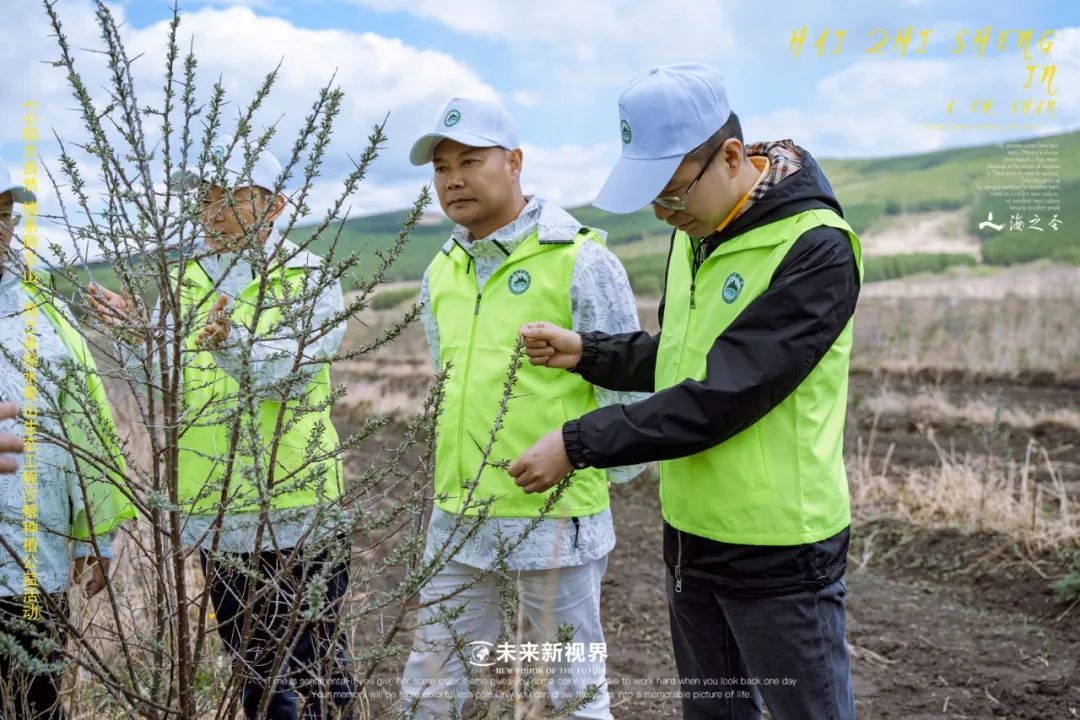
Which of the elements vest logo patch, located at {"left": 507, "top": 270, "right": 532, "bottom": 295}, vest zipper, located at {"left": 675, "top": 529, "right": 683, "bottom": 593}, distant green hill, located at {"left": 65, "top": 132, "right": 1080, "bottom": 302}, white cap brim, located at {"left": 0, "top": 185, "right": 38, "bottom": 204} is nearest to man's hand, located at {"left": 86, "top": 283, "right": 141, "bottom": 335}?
white cap brim, located at {"left": 0, "top": 185, "right": 38, "bottom": 204}

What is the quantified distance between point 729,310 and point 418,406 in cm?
743

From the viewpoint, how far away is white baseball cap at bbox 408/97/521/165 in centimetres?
262

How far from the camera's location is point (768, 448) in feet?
6.46

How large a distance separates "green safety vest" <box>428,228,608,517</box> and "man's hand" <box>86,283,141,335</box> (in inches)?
37.4

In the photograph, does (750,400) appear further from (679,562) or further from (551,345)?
(551,345)

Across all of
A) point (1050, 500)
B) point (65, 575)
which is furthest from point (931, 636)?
point (65, 575)

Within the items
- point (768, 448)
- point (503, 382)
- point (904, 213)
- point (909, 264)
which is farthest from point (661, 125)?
point (904, 213)

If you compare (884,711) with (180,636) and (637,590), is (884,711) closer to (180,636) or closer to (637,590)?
(637,590)

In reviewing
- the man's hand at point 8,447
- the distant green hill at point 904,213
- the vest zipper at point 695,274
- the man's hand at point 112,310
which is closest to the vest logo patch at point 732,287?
the vest zipper at point 695,274

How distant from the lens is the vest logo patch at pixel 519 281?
2.59 metres

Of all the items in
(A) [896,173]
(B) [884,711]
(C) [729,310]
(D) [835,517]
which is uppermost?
(A) [896,173]

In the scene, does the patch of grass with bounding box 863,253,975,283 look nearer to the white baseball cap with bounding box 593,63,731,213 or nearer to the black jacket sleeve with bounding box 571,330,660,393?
the black jacket sleeve with bounding box 571,330,660,393

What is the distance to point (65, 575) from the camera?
2.29 meters

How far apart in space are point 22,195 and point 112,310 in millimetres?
1015
